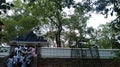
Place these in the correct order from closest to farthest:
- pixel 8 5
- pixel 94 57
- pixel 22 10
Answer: pixel 8 5, pixel 94 57, pixel 22 10

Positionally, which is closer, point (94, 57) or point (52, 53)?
point (94, 57)

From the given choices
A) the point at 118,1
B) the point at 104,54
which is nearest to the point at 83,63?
the point at 118,1

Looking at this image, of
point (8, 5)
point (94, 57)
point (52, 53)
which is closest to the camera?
point (8, 5)

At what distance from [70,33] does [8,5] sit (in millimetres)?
24032

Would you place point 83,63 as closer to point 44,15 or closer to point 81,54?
point 81,54

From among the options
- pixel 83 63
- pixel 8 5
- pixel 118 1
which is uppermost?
pixel 118 1

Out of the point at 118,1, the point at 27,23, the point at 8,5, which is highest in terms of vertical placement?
the point at 27,23

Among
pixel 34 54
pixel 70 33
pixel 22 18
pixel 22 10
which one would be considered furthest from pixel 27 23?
pixel 34 54

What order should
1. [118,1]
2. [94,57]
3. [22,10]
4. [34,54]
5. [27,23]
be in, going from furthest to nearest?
[22,10] → [27,23] → [34,54] → [94,57] → [118,1]

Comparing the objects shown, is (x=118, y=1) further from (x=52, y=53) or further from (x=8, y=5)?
(x=52, y=53)

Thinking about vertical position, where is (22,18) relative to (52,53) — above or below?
above

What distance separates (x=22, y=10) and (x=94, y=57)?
16699mm

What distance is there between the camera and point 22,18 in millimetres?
24875

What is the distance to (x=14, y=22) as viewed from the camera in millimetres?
25109
